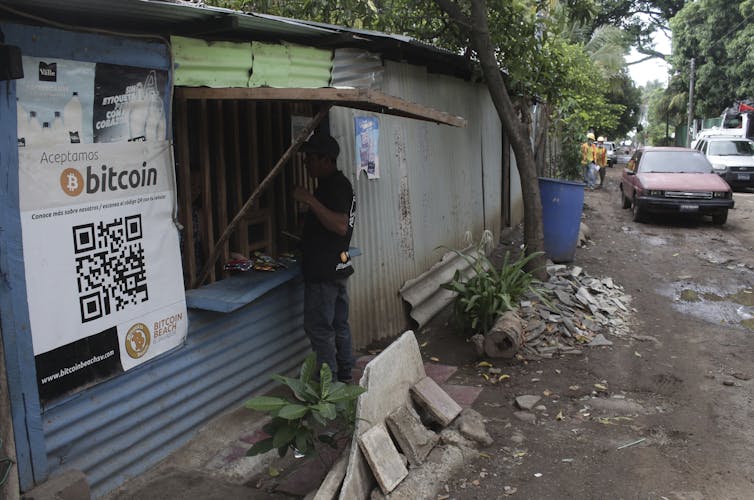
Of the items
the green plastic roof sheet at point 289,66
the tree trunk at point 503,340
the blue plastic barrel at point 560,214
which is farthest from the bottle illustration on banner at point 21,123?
the blue plastic barrel at point 560,214

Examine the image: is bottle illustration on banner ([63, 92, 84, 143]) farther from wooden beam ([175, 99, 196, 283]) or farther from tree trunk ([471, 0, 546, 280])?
tree trunk ([471, 0, 546, 280])

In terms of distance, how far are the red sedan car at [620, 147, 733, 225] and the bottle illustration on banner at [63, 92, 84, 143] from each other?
40.6ft

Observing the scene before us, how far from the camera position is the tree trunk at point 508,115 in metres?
7.25

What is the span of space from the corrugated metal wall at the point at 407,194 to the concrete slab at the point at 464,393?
1112 mm

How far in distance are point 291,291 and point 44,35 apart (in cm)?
264

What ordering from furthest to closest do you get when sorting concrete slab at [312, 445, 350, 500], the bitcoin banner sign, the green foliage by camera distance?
the green foliage → concrete slab at [312, 445, 350, 500] → the bitcoin banner sign

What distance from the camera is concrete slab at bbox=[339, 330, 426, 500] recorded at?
3416 millimetres

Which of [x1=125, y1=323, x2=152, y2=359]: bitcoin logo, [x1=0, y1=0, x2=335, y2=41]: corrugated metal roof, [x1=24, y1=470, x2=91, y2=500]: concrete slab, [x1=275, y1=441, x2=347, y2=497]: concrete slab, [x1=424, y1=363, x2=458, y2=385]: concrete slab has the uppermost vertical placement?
[x1=0, y1=0, x2=335, y2=41]: corrugated metal roof

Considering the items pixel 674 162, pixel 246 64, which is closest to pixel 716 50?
pixel 674 162

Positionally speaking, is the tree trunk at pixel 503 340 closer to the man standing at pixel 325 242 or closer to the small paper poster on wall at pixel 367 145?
the man standing at pixel 325 242

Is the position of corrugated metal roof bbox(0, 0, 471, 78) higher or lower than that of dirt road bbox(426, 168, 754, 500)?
higher

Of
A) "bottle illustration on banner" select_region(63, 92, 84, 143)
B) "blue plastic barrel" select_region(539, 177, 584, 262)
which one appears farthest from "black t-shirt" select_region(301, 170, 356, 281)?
"blue plastic barrel" select_region(539, 177, 584, 262)

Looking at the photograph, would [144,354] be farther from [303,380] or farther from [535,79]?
[535,79]

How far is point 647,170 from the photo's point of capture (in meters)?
14.4
